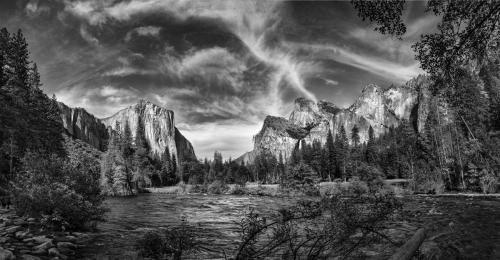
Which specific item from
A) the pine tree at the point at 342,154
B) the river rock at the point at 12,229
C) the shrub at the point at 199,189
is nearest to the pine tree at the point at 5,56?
the river rock at the point at 12,229

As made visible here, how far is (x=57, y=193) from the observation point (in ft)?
50.2

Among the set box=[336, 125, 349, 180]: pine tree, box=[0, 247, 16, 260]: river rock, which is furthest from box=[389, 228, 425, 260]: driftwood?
box=[336, 125, 349, 180]: pine tree

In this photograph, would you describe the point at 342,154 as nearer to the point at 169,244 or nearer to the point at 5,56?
the point at 5,56

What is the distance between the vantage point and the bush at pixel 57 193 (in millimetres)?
15133

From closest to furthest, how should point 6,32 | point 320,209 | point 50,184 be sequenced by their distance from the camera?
1. point 320,209
2. point 50,184
3. point 6,32

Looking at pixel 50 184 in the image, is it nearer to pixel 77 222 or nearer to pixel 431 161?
pixel 77 222

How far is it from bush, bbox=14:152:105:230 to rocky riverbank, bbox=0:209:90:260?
2.39 ft

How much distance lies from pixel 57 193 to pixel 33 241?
3.66 m

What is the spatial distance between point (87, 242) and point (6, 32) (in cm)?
3329

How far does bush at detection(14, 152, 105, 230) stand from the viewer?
596 inches

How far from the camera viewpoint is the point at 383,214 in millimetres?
8391

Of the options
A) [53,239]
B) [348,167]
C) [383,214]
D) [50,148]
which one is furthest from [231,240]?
[348,167]

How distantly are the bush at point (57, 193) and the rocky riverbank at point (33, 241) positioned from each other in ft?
2.39

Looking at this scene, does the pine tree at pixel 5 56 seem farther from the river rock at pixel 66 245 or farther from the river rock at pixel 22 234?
the river rock at pixel 66 245
